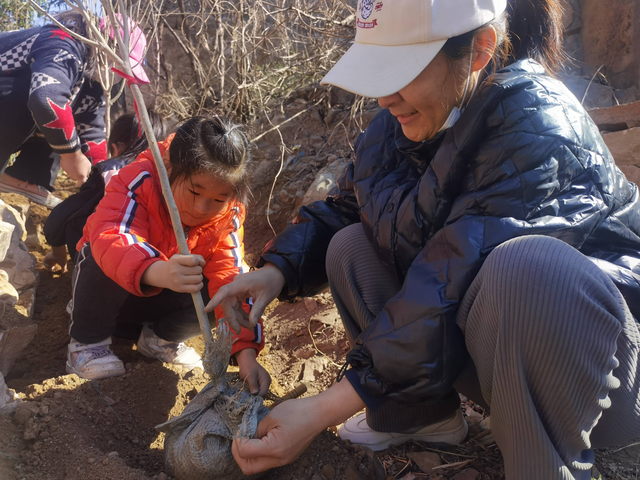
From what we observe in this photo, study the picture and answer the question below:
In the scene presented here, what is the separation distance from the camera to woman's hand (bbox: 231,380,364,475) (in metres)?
1.28

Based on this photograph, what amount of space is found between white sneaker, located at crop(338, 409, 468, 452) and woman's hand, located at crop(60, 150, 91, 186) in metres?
2.26

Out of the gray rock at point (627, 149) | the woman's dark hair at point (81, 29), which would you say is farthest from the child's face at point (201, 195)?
the gray rock at point (627, 149)

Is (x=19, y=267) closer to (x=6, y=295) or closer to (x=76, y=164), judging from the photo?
(x=6, y=295)

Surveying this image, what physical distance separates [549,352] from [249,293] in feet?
2.98

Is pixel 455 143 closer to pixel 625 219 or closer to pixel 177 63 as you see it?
pixel 625 219

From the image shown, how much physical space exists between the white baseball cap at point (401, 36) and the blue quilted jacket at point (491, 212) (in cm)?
18

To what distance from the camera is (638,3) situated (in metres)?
3.32

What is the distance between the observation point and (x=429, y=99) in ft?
4.35

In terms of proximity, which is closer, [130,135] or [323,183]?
[130,135]

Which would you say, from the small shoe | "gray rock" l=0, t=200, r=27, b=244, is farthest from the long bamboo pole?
the small shoe

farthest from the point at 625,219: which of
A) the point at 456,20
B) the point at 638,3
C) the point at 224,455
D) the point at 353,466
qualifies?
the point at 638,3

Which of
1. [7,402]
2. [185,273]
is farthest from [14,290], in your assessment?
[185,273]

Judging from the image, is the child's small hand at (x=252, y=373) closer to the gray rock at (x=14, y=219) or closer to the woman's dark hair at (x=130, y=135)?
the woman's dark hair at (x=130, y=135)

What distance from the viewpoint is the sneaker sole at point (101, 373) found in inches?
80.3
